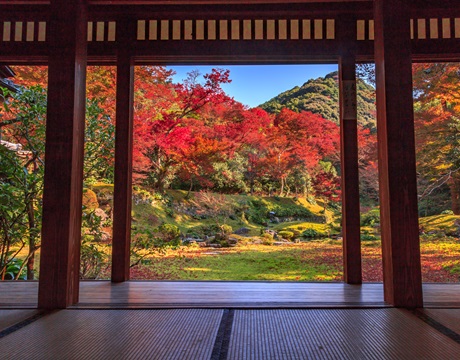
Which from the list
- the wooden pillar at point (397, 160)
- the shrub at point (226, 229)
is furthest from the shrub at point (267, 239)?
the wooden pillar at point (397, 160)

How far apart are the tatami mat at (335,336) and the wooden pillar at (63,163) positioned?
1.10m

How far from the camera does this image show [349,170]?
9.29ft

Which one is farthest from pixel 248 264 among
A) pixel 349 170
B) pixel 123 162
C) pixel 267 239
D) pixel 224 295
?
pixel 224 295

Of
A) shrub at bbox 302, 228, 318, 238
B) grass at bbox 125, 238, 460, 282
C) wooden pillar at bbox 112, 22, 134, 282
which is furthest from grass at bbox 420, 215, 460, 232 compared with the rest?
wooden pillar at bbox 112, 22, 134, 282

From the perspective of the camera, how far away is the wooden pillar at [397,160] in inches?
75.8

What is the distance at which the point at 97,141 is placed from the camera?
3.95 m

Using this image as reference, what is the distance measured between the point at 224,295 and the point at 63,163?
136 cm

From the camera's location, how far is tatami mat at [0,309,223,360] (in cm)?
123

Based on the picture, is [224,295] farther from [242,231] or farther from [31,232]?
[242,231]

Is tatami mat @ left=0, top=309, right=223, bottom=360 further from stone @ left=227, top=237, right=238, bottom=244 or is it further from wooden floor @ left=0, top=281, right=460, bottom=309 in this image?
stone @ left=227, top=237, right=238, bottom=244

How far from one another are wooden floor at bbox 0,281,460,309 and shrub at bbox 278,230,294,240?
4.14 metres

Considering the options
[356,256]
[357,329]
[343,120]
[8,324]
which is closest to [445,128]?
[343,120]

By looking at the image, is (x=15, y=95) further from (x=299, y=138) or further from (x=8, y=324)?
(x=299, y=138)

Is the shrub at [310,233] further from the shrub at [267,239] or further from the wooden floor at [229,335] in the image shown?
the wooden floor at [229,335]
